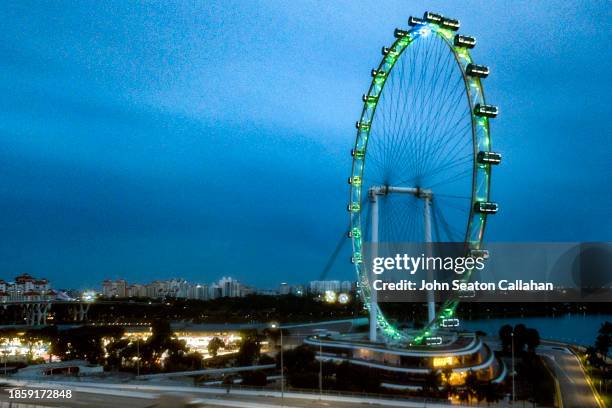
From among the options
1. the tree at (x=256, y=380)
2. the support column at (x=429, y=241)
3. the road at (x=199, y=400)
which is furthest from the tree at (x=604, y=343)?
the tree at (x=256, y=380)

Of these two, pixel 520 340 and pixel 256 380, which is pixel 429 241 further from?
pixel 520 340

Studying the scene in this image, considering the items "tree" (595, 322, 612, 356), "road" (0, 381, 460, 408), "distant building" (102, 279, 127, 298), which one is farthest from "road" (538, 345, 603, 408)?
"distant building" (102, 279, 127, 298)

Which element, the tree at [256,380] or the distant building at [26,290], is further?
the distant building at [26,290]

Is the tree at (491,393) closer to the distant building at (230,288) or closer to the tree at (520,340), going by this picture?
the tree at (520,340)

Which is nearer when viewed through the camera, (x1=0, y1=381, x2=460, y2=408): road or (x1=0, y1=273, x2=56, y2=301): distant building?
(x1=0, y1=381, x2=460, y2=408): road

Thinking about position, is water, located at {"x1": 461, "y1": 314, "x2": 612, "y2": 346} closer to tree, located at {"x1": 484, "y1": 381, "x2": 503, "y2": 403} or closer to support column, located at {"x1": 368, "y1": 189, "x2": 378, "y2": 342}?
support column, located at {"x1": 368, "y1": 189, "x2": 378, "y2": 342}

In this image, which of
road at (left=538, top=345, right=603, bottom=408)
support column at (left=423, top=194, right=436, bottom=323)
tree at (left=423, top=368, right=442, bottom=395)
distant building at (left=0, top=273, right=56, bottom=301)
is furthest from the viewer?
distant building at (left=0, top=273, right=56, bottom=301)

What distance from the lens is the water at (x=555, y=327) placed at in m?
63.1

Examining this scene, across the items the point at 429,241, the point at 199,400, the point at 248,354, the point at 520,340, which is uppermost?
the point at 429,241

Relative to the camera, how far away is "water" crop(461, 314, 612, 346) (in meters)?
63.1

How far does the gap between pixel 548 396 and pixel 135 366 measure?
25.1 m

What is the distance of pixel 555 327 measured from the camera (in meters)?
76.3

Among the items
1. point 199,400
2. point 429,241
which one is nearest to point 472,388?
point 429,241

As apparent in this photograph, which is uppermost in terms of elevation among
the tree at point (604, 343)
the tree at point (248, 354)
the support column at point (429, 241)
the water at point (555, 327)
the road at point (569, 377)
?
the support column at point (429, 241)
